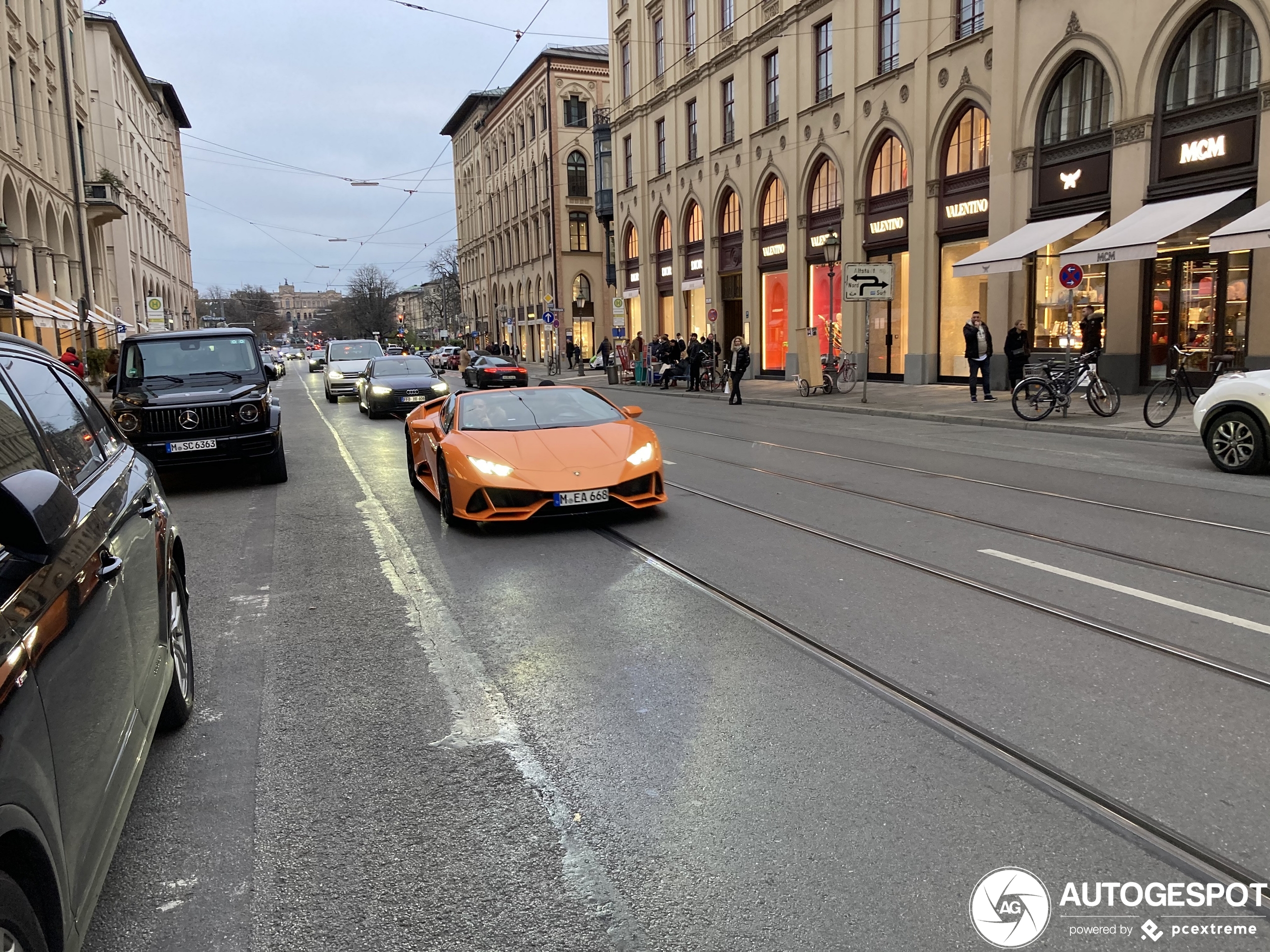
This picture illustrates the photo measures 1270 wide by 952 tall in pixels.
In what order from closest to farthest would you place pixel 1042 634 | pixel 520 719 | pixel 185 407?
pixel 520 719, pixel 1042 634, pixel 185 407

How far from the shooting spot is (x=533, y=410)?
30.0 feet

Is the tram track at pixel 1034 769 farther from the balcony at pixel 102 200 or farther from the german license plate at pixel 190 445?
the balcony at pixel 102 200

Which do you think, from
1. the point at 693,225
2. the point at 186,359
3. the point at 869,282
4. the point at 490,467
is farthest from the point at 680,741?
the point at 693,225

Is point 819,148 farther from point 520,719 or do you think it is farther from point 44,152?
point 520,719

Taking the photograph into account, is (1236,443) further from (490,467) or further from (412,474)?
(412,474)

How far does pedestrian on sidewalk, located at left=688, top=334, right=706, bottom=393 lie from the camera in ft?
101

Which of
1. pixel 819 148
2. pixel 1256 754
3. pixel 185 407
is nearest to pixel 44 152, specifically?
pixel 819 148

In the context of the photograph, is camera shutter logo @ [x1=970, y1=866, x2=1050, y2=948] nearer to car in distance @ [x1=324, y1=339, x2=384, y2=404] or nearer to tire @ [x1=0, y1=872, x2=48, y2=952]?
tire @ [x1=0, y1=872, x2=48, y2=952]

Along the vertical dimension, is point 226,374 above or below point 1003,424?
above

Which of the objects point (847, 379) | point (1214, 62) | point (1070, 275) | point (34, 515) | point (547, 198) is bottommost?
point (847, 379)

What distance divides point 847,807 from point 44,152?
4069 cm

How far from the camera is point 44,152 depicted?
115ft

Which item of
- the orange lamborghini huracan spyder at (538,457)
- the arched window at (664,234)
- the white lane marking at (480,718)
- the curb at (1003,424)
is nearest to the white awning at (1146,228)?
the curb at (1003,424)

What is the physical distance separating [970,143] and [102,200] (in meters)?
34.7
